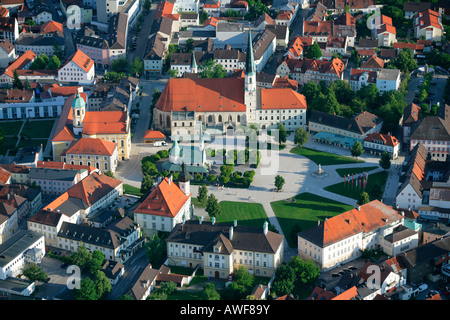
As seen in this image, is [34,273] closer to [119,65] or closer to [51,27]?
[119,65]

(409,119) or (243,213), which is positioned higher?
(409,119)

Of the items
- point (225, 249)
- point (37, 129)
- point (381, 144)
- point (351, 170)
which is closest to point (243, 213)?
point (225, 249)

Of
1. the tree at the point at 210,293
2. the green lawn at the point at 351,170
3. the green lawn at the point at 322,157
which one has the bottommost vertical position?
the tree at the point at 210,293

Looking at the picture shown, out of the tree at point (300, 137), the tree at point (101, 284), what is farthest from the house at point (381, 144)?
the tree at point (101, 284)

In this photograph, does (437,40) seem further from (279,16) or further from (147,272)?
(147,272)

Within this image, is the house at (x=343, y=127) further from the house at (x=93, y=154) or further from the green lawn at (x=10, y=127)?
the green lawn at (x=10, y=127)
